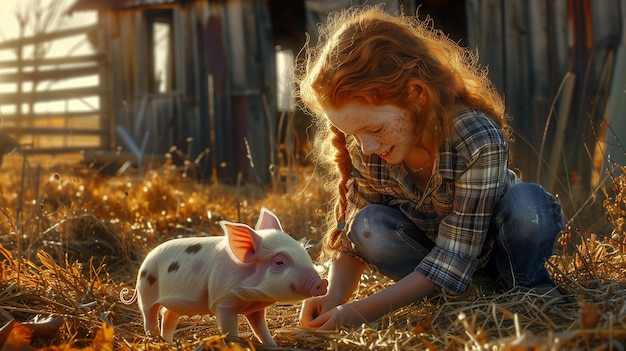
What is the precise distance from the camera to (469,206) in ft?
8.89

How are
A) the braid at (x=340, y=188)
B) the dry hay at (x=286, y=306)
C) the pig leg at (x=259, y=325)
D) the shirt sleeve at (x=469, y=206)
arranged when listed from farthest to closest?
the braid at (x=340, y=188), the shirt sleeve at (x=469, y=206), the pig leg at (x=259, y=325), the dry hay at (x=286, y=306)

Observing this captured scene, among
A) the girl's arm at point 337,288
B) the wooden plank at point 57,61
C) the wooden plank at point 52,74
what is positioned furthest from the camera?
the wooden plank at point 52,74

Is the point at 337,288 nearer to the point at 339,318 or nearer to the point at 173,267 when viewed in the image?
the point at 339,318

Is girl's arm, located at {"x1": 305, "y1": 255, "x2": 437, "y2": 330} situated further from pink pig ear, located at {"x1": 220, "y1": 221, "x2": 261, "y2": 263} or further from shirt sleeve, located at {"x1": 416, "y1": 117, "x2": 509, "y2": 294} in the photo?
pink pig ear, located at {"x1": 220, "y1": 221, "x2": 261, "y2": 263}

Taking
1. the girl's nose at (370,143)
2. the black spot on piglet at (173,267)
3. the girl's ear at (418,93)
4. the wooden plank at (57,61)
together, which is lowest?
the black spot on piglet at (173,267)

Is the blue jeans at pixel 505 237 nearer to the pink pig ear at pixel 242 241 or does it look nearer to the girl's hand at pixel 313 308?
the girl's hand at pixel 313 308

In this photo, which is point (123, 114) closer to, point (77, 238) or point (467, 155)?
point (77, 238)

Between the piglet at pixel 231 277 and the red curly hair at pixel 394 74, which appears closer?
the piglet at pixel 231 277

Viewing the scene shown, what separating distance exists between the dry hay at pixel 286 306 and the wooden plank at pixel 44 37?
9619 millimetres

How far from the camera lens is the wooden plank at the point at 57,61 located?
36.5 feet

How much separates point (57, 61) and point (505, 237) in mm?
11129

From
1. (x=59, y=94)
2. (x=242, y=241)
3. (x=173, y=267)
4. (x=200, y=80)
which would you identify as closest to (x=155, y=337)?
(x=173, y=267)

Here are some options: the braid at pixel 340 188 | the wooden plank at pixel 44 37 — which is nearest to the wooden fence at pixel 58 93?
the wooden plank at pixel 44 37

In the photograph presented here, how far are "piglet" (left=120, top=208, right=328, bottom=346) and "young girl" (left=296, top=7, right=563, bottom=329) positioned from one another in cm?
32
